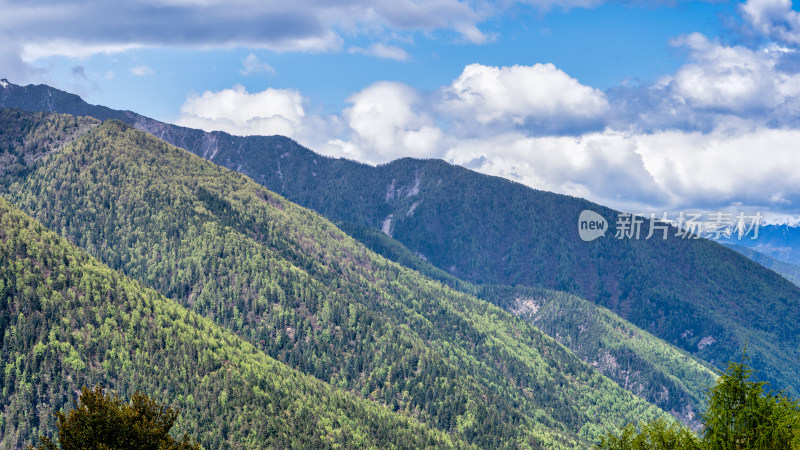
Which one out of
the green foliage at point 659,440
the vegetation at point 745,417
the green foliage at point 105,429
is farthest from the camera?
the green foliage at point 105,429

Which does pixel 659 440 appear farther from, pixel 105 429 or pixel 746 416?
pixel 105 429

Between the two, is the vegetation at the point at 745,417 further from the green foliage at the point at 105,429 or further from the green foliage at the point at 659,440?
the green foliage at the point at 105,429

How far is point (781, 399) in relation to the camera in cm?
4522

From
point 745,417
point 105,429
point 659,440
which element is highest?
point 745,417

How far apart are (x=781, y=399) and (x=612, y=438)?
1320 cm

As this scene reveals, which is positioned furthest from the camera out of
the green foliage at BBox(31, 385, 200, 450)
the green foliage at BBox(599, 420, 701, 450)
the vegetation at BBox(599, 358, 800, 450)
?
the green foliage at BBox(31, 385, 200, 450)

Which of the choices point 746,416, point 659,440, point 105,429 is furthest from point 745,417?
point 105,429

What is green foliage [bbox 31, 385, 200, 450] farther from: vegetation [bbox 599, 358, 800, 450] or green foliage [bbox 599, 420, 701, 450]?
vegetation [bbox 599, 358, 800, 450]

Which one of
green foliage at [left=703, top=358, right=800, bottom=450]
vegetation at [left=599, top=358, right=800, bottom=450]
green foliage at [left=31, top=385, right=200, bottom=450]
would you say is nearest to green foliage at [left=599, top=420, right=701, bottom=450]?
vegetation at [left=599, top=358, right=800, bottom=450]

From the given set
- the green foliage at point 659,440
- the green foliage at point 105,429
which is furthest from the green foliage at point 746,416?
the green foliage at point 105,429

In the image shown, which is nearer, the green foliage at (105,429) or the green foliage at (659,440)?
the green foliage at (659,440)

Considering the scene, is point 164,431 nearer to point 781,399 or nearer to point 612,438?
point 612,438

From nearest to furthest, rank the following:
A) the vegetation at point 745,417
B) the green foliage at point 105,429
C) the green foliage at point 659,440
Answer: the vegetation at point 745,417 → the green foliage at point 659,440 → the green foliage at point 105,429

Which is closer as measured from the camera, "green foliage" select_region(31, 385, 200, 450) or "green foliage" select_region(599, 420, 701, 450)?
"green foliage" select_region(599, 420, 701, 450)
